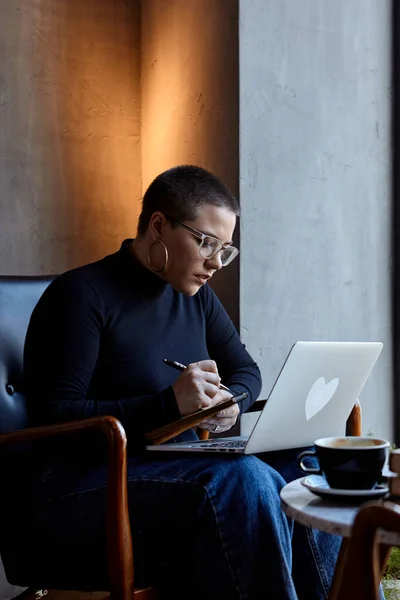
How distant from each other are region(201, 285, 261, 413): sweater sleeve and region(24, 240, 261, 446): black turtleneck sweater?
65mm

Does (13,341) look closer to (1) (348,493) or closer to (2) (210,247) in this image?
(2) (210,247)

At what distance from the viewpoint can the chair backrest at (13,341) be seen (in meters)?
1.76

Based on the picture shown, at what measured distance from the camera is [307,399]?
4.67 feet

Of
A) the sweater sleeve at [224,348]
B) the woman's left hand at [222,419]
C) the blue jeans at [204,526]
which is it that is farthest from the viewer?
the sweater sleeve at [224,348]

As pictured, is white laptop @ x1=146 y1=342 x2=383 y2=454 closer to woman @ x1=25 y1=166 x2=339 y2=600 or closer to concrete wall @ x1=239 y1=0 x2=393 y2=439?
woman @ x1=25 y1=166 x2=339 y2=600

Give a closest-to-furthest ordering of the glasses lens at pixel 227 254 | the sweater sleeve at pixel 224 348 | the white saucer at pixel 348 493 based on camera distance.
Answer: the white saucer at pixel 348 493
the glasses lens at pixel 227 254
the sweater sleeve at pixel 224 348

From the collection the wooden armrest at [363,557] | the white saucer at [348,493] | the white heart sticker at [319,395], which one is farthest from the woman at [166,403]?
the wooden armrest at [363,557]

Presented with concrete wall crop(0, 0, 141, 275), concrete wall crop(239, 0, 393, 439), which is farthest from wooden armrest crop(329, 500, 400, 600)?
concrete wall crop(0, 0, 141, 275)

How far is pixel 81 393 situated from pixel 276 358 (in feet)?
3.24

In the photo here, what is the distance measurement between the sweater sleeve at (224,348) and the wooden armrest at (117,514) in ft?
2.04

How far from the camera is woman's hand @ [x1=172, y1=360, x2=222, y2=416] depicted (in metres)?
1.51

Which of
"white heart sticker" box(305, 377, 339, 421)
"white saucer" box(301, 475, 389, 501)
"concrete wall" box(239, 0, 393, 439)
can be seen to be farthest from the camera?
"concrete wall" box(239, 0, 393, 439)

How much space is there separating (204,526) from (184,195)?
27.8 inches

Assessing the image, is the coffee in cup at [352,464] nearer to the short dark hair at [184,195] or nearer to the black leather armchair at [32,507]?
the black leather armchair at [32,507]
